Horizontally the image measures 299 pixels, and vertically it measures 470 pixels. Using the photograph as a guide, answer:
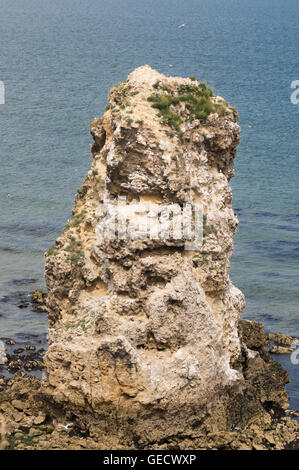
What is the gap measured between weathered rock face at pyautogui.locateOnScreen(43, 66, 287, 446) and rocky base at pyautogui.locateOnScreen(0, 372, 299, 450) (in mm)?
271

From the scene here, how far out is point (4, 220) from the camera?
1965 inches

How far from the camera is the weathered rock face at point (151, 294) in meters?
23.2

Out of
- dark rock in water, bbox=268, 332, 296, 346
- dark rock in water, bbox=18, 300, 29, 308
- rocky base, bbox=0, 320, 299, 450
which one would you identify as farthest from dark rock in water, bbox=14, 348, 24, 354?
dark rock in water, bbox=268, 332, 296, 346

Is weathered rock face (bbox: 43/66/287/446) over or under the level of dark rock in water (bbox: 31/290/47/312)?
over

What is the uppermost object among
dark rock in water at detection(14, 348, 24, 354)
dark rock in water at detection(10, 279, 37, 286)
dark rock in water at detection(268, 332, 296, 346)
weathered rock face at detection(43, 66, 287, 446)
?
weathered rock face at detection(43, 66, 287, 446)

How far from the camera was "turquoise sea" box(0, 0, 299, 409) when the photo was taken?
41.1 m

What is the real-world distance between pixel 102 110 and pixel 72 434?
48.8m

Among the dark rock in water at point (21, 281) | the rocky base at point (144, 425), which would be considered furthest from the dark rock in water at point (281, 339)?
the dark rock in water at point (21, 281)

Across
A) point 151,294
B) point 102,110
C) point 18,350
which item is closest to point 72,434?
point 151,294

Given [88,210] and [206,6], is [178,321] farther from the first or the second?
[206,6]

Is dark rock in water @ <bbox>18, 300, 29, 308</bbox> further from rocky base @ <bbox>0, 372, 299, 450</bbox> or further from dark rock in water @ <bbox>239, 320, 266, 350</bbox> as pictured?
rocky base @ <bbox>0, 372, 299, 450</bbox>

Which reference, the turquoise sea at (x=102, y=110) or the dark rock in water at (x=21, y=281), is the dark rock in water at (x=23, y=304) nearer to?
the turquoise sea at (x=102, y=110)

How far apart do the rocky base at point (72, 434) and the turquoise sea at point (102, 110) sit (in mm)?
4048

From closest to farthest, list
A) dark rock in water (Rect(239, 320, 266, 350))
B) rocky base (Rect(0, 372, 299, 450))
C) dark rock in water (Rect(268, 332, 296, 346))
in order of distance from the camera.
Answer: rocky base (Rect(0, 372, 299, 450)) → dark rock in water (Rect(239, 320, 266, 350)) → dark rock in water (Rect(268, 332, 296, 346))
